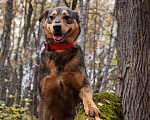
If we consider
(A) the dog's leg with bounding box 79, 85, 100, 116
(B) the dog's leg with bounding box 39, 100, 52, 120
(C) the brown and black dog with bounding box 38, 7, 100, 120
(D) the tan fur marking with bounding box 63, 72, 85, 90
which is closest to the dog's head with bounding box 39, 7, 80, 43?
(C) the brown and black dog with bounding box 38, 7, 100, 120

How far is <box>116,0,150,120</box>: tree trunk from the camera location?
4293 mm

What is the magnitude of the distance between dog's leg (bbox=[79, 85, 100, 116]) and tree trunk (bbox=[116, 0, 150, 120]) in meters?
1.35

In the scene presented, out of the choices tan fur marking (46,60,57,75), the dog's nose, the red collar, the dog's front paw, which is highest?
the dog's nose

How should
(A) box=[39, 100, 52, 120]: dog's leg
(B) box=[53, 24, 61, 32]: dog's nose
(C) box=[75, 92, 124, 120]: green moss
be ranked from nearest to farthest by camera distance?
(C) box=[75, 92, 124, 120]: green moss < (B) box=[53, 24, 61, 32]: dog's nose < (A) box=[39, 100, 52, 120]: dog's leg

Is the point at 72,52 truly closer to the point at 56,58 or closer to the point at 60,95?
the point at 56,58

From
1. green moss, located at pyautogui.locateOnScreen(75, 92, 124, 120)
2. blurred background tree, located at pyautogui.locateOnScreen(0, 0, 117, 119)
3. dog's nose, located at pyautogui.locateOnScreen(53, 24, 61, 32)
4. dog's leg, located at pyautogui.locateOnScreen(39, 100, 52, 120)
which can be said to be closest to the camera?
green moss, located at pyautogui.locateOnScreen(75, 92, 124, 120)

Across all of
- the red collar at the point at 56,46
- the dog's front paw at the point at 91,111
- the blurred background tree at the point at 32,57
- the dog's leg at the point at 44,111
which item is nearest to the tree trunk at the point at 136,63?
the red collar at the point at 56,46

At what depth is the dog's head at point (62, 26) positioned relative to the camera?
345 centimetres

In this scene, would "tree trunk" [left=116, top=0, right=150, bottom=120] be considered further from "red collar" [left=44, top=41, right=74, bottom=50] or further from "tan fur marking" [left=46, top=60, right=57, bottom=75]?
"tan fur marking" [left=46, top=60, right=57, bottom=75]

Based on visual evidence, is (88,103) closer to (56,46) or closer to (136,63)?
(56,46)

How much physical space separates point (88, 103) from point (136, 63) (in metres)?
1.89

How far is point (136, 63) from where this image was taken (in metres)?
4.33

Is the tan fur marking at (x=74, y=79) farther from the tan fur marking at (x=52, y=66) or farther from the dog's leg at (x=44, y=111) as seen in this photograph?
the dog's leg at (x=44, y=111)

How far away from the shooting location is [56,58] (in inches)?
140
